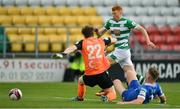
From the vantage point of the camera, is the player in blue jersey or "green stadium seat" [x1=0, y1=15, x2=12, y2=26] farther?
"green stadium seat" [x1=0, y1=15, x2=12, y2=26]

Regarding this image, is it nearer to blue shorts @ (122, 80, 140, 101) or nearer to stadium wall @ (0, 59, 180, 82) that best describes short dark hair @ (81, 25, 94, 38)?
blue shorts @ (122, 80, 140, 101)

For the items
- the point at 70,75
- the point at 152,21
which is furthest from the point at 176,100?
the point at 152,21

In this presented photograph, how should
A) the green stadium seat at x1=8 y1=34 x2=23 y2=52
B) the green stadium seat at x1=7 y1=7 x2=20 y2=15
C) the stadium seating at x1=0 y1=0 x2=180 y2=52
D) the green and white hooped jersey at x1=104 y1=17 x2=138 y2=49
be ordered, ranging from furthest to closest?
the green stadium seat at x1=7 y1=7 x2=20 y2=15, the stadium seating at x1=0 y1=0 x2=180 y2=52, the green stadium seat at x1=8 y1=34 x2=23 y2=52, the green and white hooped jersey at x1=104 y1=17 x2=138 y2=49

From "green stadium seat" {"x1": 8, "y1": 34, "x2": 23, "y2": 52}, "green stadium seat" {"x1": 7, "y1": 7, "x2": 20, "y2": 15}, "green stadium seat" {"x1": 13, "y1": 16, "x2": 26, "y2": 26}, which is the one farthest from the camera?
"green stadium seat" {"x1": 7, "y1": 7, "x2": 20, "y2": 15}

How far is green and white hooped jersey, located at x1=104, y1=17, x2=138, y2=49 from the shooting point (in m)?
14.9

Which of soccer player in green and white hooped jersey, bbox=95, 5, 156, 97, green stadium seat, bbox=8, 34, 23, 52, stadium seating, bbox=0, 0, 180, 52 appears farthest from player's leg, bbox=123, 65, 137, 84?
green stadium seat, bbox=8, 34, 23, 52

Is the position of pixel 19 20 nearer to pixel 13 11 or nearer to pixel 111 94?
pixel 13 11

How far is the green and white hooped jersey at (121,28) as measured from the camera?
14867 millimetres

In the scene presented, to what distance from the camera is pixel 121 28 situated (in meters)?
14.9

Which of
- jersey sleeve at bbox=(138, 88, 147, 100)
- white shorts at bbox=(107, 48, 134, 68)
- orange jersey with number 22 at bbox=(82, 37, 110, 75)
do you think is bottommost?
jersey sleeve at bbox=(138, 88, 147, 100)

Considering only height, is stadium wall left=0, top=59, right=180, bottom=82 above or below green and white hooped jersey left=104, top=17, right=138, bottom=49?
below

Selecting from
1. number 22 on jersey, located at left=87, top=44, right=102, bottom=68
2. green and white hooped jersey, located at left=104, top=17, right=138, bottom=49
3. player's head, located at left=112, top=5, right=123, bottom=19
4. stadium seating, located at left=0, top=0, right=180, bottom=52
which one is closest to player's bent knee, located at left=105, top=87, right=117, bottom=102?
number 22 on jersey, located at left=87, top=44, right=102, bottom=68

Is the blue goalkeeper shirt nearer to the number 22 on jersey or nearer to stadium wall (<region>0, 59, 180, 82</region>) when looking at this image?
the number 22 on jersey

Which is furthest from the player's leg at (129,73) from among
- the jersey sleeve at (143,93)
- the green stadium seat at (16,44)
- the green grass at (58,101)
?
the green stadium seat at (16,44)
